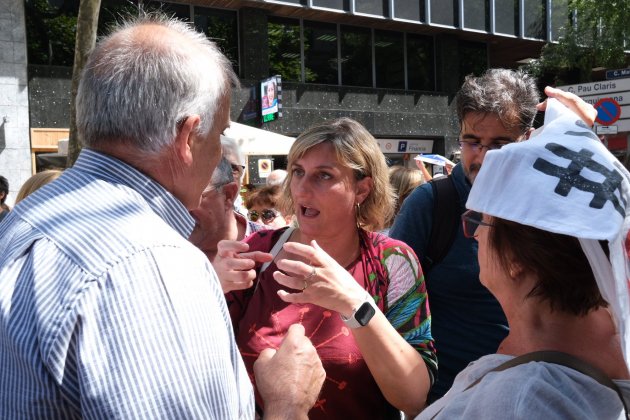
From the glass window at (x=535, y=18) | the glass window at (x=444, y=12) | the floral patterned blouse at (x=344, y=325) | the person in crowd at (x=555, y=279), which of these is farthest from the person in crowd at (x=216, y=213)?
the glass window at (x=535, y=18)

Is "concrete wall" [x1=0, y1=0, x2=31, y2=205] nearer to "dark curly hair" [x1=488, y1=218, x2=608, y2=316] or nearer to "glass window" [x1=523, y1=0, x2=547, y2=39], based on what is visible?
"dark curly hair" [x1=488, y1=218, x2=608, y2=316]

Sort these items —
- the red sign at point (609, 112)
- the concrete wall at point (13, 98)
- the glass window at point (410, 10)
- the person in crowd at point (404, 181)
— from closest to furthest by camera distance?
the person in crowd at point (404, 181)
the red sign at point (609, 112)
the concrete wall at point (13, 98)
the glass window at point (410, 10)

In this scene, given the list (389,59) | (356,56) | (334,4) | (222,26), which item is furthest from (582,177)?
(389,59)

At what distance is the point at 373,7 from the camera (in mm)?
17797

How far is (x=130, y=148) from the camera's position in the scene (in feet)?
4.58

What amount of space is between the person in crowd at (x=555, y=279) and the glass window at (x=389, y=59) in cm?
1800

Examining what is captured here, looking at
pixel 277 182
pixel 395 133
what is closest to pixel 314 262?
pixel 277 182

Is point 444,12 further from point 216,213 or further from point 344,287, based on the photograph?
point 344,287

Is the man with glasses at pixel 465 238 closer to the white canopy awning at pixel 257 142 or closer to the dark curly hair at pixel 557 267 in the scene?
the dark curly hair at pixel 557 267

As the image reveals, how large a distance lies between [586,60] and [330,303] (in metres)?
20.0

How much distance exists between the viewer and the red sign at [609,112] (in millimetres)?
9406

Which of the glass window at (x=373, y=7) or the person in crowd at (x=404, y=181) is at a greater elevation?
the glass window at (x=373, y=7)

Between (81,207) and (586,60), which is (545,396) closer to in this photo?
(81,207)

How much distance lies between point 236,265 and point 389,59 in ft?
59.4
